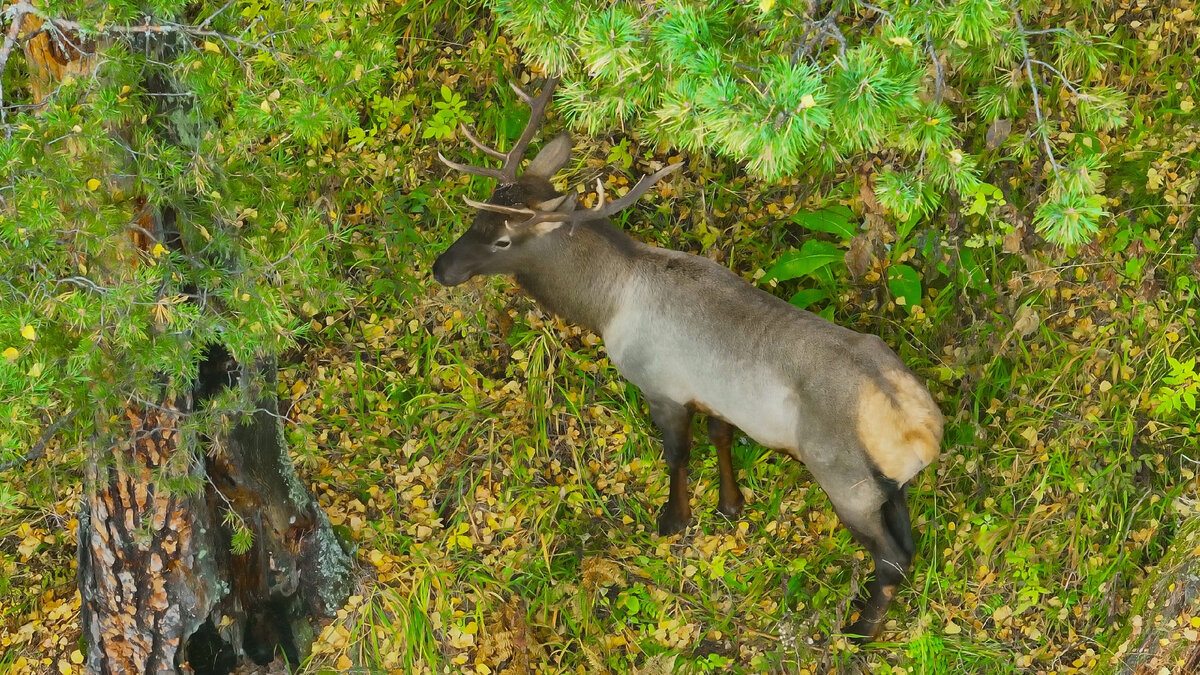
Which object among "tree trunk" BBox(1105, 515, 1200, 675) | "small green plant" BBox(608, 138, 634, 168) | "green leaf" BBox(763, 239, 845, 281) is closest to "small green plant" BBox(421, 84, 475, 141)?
"small green plant" BBox(608, 138, 634, 168)

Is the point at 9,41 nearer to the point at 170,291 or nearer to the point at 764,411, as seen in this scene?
the point at 170,291

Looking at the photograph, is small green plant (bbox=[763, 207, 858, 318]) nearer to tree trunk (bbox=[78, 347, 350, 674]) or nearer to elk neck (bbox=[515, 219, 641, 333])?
elk neck (bbox=[515, 219, 641, 333])

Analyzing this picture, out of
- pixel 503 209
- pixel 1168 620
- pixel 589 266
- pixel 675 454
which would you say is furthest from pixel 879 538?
pixel 503 209

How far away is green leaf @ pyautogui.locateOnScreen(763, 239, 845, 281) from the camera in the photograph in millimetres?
4258

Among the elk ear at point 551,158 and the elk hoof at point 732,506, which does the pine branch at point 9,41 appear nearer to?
the elk ear at point 551,158

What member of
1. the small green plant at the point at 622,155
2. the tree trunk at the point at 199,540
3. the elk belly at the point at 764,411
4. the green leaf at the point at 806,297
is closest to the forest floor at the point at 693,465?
the small green plant at the point at 622,155

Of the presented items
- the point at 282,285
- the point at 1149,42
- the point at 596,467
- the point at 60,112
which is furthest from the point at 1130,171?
the point at 60,112

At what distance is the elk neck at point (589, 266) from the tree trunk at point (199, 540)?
4.37ft

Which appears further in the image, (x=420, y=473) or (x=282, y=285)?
(x=420, y=473)

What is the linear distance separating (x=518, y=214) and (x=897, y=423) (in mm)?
1800

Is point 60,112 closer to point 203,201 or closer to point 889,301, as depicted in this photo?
point 203,201

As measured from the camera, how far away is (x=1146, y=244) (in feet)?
12.8

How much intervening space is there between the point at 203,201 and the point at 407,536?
221cm

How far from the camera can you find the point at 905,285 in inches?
164
